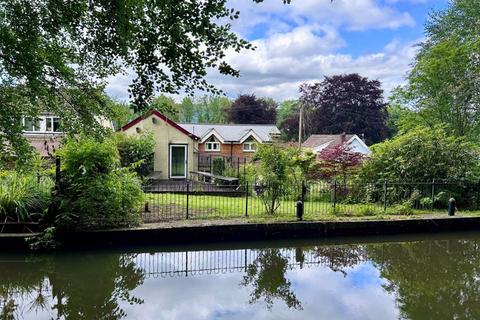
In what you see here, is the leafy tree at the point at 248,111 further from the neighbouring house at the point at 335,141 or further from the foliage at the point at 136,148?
the foliage at the point at 136,148

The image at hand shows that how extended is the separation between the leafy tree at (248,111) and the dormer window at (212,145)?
19.0 meters

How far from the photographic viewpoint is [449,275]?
751cm

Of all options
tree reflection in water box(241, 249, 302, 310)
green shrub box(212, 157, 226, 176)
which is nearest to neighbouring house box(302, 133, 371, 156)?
green shrub box(212, 157, 226, 176)

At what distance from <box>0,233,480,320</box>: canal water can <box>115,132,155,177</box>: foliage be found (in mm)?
10865

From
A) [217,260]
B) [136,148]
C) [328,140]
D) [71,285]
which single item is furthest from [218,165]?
[71,285]

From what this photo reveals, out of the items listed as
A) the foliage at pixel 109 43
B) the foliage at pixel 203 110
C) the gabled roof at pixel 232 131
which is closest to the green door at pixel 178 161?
the gabled roof at pixel 232 131

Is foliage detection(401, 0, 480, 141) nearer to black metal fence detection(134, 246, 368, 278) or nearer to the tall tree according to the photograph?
black metal fence detection(134, 246, 368, 278)

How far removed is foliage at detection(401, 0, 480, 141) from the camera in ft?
56.6

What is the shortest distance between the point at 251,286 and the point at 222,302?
924 mm

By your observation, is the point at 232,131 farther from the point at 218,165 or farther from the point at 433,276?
the point at 433,276

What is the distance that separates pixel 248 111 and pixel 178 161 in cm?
2807

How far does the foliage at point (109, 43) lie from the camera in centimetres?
288

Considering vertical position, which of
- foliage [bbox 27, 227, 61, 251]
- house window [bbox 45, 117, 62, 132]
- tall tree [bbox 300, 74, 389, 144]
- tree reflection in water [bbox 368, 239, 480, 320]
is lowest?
tree reflection in water [bbox 368, 239, 480, 320]

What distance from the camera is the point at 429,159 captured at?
44.2 ft
